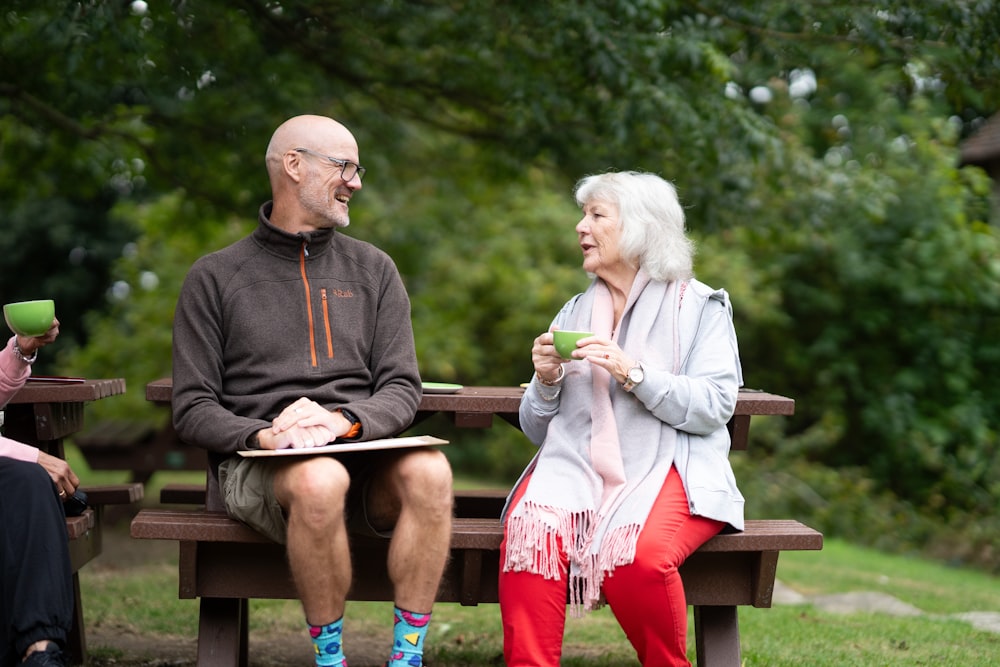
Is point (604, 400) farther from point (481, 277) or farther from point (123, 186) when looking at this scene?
point (123, 186)

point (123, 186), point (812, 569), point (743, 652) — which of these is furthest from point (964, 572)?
point (123, 186)

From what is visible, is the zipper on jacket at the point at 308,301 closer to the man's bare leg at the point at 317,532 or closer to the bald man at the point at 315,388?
the bald man at the point at 315,388

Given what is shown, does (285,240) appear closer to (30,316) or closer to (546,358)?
(30,316)

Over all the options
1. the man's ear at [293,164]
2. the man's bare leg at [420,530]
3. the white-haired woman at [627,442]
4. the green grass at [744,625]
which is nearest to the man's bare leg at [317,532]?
the man's bare leg at [420,530]

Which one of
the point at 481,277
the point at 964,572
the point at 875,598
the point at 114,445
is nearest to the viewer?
the point at 875,598

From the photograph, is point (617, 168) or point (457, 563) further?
point (617, 168)

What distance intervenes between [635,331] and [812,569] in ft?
13.6

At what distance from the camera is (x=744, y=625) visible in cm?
498

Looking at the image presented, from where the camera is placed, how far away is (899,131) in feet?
41.7

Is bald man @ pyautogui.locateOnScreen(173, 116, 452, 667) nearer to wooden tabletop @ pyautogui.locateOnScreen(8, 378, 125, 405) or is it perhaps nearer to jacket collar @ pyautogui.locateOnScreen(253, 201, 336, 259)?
jacket collar @ pyautogui.locateOnScreen(253, 201, 336, 259)

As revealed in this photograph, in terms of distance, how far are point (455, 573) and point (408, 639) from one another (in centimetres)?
39

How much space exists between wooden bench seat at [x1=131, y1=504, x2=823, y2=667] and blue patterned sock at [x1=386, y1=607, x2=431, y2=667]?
0.27 m

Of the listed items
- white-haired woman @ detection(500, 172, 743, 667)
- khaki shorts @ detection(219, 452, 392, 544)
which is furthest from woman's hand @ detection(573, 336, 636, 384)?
khaki shorts @ detection(219, 452, 392, 544)

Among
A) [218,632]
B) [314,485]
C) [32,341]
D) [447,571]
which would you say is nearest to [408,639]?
[447,571]
